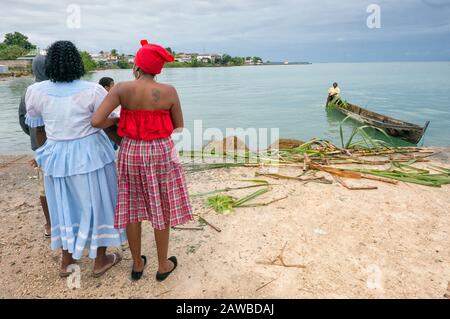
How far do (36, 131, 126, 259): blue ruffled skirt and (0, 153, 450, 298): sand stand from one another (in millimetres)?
347

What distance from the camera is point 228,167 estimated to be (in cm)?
461

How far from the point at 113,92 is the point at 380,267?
2.17 m

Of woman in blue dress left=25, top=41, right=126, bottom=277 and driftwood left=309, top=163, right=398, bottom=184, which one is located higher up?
woman in blue dress left=25, top=41, right=126, bottom=277

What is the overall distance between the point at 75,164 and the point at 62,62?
0.59 m

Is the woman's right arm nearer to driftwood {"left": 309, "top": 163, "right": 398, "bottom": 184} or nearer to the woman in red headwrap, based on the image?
the woman in red headwrap

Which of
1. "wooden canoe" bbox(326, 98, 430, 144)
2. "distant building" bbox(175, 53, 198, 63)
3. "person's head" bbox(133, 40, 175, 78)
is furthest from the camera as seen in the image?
"distant building" bbox(175, 53, 198, 63)

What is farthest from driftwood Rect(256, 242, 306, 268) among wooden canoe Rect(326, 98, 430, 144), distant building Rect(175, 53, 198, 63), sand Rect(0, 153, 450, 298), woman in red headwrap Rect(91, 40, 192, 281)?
distant building Rect(175, 53, 198, 63)

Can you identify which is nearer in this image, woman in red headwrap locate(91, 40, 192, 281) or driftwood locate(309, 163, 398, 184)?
woman in red headwrap locate(91, 40, 192, 281)

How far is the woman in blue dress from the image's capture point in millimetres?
1855

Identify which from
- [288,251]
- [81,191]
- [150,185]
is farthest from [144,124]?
[288,251]

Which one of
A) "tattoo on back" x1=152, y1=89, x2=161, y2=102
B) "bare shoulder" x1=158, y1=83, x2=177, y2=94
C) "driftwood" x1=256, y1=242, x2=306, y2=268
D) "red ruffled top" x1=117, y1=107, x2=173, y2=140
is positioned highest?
"bare shoulder" x1=158, y1=83, x2=177, y2=94

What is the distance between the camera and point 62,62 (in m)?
1.83

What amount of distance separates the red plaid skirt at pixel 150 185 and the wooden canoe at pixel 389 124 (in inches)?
327
